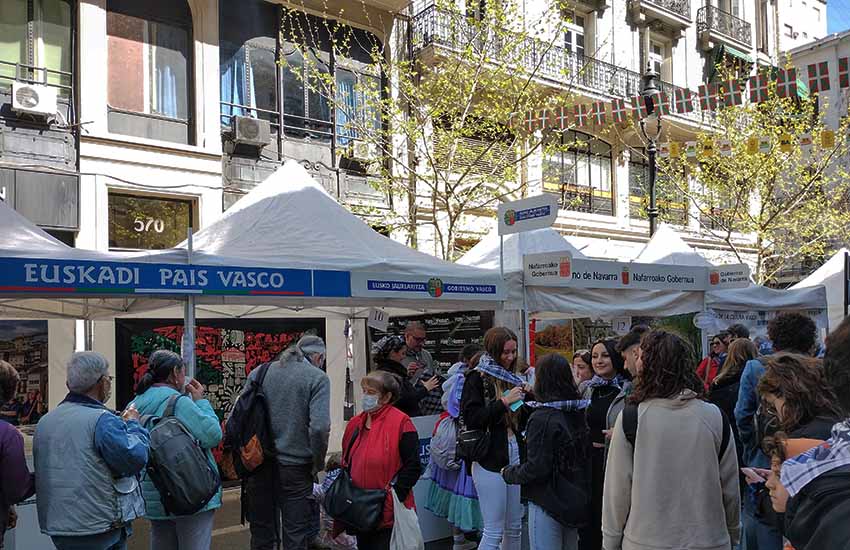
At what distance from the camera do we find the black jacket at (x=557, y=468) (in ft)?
15.0

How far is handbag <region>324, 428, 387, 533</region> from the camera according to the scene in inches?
176

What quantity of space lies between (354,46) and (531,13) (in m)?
6.50

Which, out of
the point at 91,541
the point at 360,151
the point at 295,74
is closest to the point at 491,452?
the point at 91,541

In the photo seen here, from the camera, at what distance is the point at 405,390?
664 centimetres

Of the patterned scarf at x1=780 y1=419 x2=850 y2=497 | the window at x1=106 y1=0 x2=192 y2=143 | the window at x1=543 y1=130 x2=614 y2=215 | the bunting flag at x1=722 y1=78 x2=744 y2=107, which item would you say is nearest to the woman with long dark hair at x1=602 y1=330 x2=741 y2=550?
the patterned scarf at x1=780 y1=419 x2=850 y2=497

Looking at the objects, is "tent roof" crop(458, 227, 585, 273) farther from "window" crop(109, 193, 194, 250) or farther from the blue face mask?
"window" crop(109, 193, 194, 250)

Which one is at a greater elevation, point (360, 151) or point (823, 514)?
point (360, 151)

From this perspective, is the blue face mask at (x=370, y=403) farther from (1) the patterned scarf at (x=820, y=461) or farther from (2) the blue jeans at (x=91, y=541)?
(1) the patterned scarf at (x=820, y=461)

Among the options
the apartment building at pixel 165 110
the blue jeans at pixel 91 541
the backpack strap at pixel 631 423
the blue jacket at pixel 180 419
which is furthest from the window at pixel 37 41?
the backpack strap at pixel 631 423

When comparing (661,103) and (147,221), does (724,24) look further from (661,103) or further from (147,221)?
(147,221)

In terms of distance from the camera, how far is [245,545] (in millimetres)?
7332

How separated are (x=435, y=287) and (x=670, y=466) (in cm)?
416

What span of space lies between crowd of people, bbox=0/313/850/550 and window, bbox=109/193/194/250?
8.63 metres

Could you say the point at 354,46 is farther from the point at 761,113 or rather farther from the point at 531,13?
the point at 761,113
